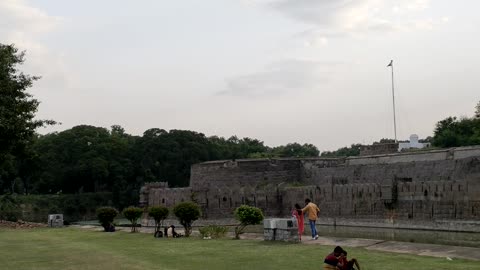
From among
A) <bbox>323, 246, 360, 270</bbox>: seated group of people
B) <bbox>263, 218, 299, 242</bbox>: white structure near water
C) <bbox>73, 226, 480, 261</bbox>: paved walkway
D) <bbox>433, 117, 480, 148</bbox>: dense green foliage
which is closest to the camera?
<bbox>323, 246, 360, 270</bbox>: seated group of people

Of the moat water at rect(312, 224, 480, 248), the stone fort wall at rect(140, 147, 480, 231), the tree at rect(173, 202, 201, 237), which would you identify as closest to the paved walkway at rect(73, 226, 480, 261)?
the moat water at rect(312, 224, 480, 248)

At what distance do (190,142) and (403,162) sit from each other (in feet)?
114

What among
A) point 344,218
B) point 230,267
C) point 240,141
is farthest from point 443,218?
point 240,141

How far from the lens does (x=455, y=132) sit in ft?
196

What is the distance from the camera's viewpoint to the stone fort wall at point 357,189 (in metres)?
25.7

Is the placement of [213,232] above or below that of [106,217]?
below

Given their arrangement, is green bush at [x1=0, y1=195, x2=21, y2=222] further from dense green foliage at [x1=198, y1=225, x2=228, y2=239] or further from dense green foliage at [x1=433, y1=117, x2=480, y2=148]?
dense green foliage at [x1=433, y1=117, x2=480, y2=148]

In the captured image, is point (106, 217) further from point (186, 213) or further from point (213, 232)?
point (213, 232)

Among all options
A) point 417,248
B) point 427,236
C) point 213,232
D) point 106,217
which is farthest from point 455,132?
point 417,248

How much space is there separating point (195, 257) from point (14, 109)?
18.1 feet

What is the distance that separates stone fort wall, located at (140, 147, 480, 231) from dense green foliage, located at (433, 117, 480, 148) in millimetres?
22309

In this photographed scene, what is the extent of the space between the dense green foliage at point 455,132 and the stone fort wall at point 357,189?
878 inches

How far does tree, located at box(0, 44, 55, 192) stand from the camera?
43.2ft

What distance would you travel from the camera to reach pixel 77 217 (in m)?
59.7
